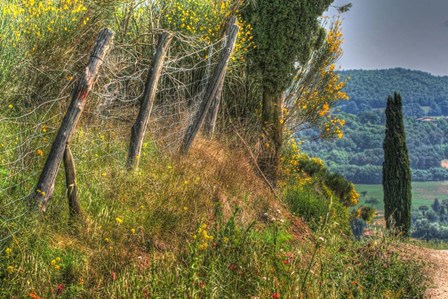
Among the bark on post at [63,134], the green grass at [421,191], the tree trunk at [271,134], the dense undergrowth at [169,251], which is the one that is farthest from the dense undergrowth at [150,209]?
the green grass at [421,191]

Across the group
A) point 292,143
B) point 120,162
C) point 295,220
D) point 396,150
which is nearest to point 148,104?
point 120,162

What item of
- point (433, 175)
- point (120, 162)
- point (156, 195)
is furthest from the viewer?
point (433, 175)

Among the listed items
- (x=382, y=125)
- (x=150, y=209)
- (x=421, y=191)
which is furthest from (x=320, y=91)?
(x=421, y=191)

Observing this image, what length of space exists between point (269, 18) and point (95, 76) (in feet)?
26.0

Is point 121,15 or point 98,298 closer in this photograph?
point 98,298

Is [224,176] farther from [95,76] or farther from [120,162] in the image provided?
[95,76]

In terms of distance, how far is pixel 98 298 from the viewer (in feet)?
17.6

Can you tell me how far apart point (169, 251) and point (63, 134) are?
1.63 meters

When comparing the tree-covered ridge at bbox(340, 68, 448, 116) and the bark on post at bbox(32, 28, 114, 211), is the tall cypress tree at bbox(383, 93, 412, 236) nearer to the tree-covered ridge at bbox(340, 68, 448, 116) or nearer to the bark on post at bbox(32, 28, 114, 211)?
the bark on post at bbox(32, 28, 114, 211)

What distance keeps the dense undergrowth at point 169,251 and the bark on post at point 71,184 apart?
0.38 feet

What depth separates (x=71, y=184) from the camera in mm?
6641

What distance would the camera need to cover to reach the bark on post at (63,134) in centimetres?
643

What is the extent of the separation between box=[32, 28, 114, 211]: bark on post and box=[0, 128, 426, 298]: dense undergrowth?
0.84 feet

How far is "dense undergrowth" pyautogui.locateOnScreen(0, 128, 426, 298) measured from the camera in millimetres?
5570
